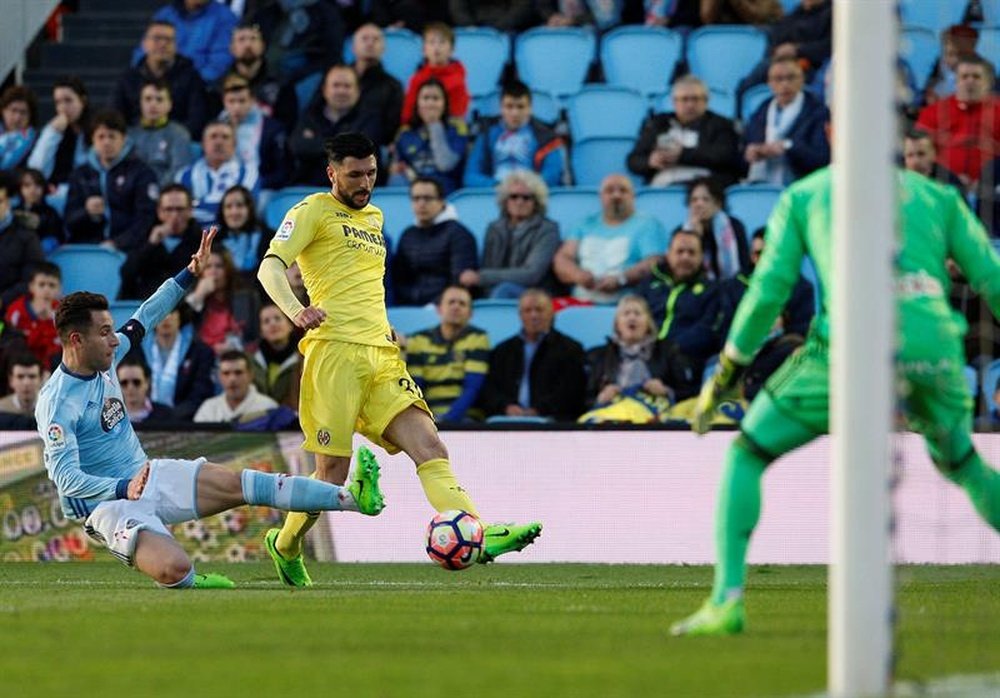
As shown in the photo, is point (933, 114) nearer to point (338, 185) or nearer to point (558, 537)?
point (558, 537)

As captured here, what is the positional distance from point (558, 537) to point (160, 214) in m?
5.26

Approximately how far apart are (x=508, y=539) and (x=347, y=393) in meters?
1.35

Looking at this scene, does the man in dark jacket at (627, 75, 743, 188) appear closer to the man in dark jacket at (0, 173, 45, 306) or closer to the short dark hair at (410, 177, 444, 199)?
the short dark hair at (410, 177, 444, 199)

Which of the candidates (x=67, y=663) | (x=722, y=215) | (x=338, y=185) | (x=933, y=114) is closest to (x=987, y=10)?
(x=933, y=114)

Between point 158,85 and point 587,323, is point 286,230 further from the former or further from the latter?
point 158,85

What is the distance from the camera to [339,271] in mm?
11602

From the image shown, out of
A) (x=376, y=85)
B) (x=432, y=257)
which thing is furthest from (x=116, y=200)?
(x=432, y=257)

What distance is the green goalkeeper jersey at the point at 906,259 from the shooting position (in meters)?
7.78

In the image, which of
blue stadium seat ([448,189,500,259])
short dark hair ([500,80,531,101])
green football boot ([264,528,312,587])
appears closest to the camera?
green football boot ([264,528,312,587])

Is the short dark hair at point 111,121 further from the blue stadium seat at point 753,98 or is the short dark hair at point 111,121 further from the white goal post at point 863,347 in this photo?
the white goal post at point 863,347

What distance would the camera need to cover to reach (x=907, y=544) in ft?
46.5

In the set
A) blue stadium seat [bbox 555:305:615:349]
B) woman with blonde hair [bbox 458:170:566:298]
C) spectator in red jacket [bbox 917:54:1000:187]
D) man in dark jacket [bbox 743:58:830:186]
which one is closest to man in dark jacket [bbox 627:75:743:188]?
man in dark jacket [bbox 743:58:830:186]

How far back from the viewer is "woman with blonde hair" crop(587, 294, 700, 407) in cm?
1546

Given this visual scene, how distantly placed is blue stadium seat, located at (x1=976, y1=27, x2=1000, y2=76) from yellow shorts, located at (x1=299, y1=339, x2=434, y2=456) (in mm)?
7565
